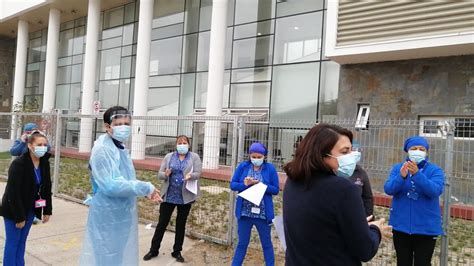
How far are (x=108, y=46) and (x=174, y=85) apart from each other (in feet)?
19.5

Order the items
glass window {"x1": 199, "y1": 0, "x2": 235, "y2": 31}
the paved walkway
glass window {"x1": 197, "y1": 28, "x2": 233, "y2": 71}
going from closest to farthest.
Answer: the paved walkway < glass window {"x1": 199, "y1": 0, "x2": 235, "y2": 31} < glass window {"x1": 197, "y1": 28, "x2": 233, "y2": 71}

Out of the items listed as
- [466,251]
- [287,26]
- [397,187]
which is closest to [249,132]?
[397,187]

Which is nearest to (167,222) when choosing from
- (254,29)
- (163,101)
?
(254,29)

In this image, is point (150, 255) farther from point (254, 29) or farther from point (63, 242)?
point (254, 29)

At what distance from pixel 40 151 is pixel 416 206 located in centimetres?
385

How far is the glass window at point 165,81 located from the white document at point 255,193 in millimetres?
14327

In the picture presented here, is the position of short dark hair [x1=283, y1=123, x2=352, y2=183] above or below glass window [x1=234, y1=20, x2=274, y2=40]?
below

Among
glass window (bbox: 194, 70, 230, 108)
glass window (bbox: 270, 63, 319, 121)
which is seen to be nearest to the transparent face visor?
glass window (bbox: 270, 63, 319, 121)

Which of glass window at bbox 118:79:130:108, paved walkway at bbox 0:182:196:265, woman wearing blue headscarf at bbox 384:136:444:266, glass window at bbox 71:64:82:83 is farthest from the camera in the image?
glass window at bbox 71:64:82:83

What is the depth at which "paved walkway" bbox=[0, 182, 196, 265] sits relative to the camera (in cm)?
546

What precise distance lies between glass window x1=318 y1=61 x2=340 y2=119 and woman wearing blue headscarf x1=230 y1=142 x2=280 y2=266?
8.90m

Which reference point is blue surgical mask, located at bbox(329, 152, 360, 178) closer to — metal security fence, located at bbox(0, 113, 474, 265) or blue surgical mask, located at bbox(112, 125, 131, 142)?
metal security fence, located at bbox(0, 113, 474, 265)

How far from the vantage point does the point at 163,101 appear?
750 inches

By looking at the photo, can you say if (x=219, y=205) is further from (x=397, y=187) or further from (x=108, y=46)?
(x=108, y=46)
